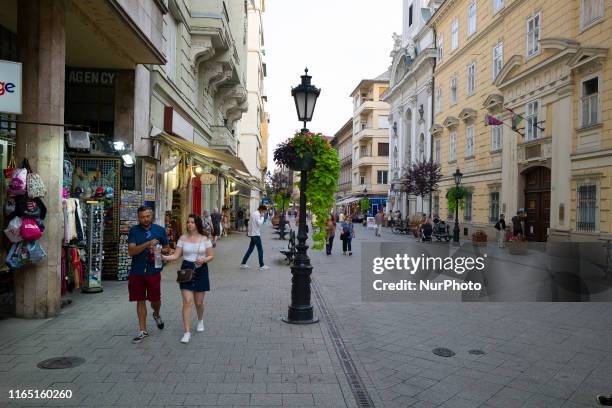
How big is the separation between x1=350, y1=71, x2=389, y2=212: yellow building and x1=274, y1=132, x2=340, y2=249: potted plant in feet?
180

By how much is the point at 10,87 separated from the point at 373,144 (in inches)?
2374

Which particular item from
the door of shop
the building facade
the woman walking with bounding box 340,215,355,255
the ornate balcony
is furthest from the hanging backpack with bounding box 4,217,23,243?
the building facade

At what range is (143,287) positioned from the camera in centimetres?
637

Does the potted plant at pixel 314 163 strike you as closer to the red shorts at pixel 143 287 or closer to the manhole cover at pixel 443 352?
the red shorts at pixel 143 287

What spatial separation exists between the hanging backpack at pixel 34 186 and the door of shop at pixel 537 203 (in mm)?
19892

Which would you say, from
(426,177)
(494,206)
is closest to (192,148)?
(494,206)

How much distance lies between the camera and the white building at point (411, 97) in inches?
1492

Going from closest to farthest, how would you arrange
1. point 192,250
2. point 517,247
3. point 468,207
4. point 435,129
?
point 192,250, point 517,247, point 468,207, point 435,129

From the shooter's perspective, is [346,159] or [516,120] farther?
[346,159]

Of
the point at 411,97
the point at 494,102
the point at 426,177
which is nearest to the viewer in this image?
the point at 494,102

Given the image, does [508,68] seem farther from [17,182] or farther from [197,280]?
[17,182]

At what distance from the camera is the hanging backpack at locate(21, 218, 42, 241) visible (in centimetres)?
696

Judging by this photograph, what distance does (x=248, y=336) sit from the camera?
668 centimetres

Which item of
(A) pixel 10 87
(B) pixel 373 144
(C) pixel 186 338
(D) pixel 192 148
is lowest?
(C) pixel 186 338
